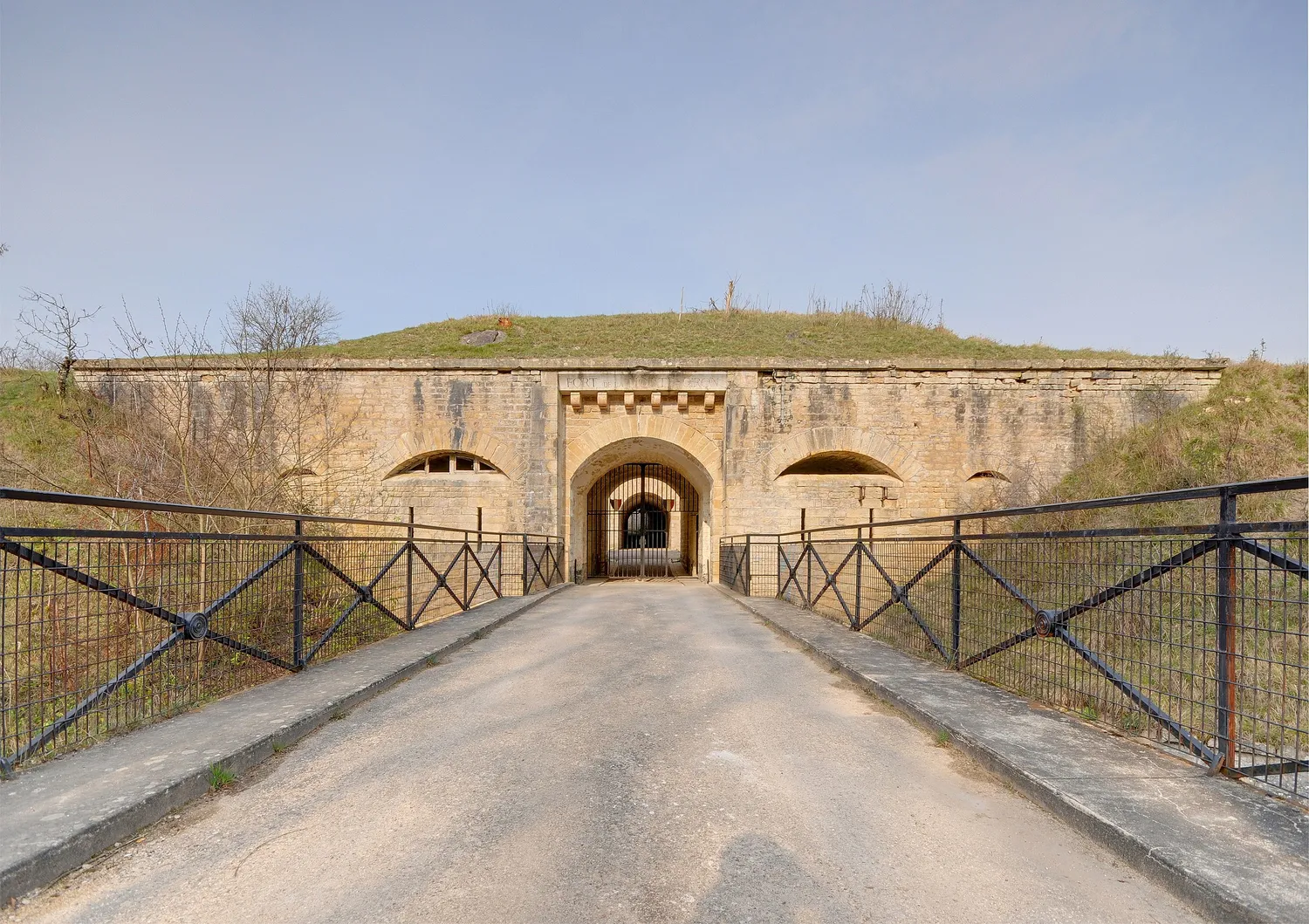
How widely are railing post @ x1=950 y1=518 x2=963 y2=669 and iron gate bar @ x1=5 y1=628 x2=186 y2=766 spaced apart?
4.74 meters

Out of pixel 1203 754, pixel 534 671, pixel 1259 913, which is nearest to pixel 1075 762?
pixel 1203 754

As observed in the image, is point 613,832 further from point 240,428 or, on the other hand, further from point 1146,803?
point 240,428

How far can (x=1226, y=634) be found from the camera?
109 inches

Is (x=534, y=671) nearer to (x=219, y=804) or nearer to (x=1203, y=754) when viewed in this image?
(x=219, y=804)

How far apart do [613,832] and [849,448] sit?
1326 cm

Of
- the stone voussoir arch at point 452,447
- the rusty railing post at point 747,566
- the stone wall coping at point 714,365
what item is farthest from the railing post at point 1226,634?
the stone voussoir arch at point 452,447

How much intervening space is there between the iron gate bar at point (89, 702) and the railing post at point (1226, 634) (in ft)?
15.3

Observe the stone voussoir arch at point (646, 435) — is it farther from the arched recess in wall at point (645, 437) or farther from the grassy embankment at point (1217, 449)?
the grassy embankment at point (1217, 449)

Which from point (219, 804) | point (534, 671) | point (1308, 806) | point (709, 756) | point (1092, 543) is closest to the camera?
point (1308, 806)

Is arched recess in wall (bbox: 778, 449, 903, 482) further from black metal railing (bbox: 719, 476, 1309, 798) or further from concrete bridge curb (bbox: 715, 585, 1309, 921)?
concrete bridge curb (bbox: 715, 585, 1309, 921)

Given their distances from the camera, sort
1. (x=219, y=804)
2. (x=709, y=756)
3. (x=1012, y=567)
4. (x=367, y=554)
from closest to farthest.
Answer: (x=219, y=804)
(x=709, y=756)
(x=1012, y=567)
(x=367, y=554)

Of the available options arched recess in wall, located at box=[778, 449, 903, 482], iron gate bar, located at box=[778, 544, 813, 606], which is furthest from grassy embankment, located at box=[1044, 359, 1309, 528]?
iron gate bar, located at box=[778, 544, 813, 606]

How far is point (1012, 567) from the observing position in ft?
14.9

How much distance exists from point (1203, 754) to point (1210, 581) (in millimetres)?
4725
